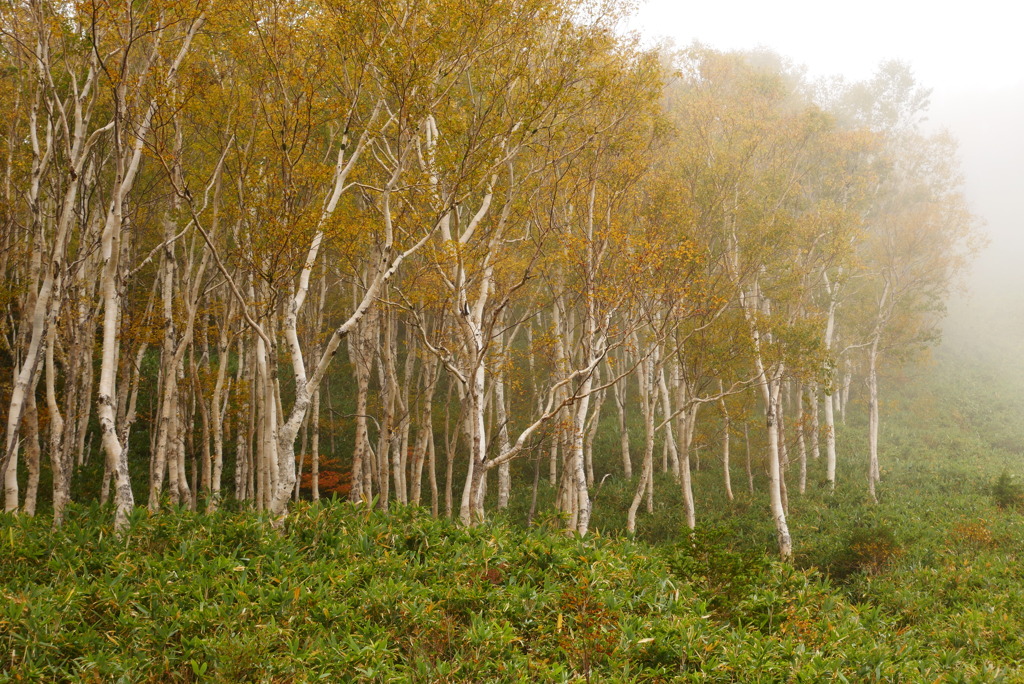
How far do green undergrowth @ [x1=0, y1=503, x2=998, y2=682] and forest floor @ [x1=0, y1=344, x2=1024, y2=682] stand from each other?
0.06ft

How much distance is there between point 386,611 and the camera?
5.92 meters

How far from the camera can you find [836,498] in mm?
20203

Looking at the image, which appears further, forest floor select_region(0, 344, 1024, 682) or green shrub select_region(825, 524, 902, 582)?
green shrub select_region(825, 524, 902, 582)

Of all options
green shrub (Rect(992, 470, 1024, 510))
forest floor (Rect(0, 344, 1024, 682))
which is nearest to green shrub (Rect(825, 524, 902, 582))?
forest floor (Rect(0, 344, 1024, 682))

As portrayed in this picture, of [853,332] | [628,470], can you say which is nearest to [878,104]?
[853,332]

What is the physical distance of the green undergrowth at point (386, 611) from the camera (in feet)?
16.0

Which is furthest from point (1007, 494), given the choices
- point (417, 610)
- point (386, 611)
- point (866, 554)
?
point (386, 611)

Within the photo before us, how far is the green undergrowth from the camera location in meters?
4.88

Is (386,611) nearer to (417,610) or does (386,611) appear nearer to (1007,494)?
(417,610)

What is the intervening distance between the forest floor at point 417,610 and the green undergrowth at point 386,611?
19mm

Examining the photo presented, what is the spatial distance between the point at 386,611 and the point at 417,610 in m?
0.32

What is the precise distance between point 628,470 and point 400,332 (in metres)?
15.1

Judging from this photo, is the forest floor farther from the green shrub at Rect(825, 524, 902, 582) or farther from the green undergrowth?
the green shrub at Rect(825, 524, 902, 582)

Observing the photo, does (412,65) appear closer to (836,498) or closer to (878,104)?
(836,498)
